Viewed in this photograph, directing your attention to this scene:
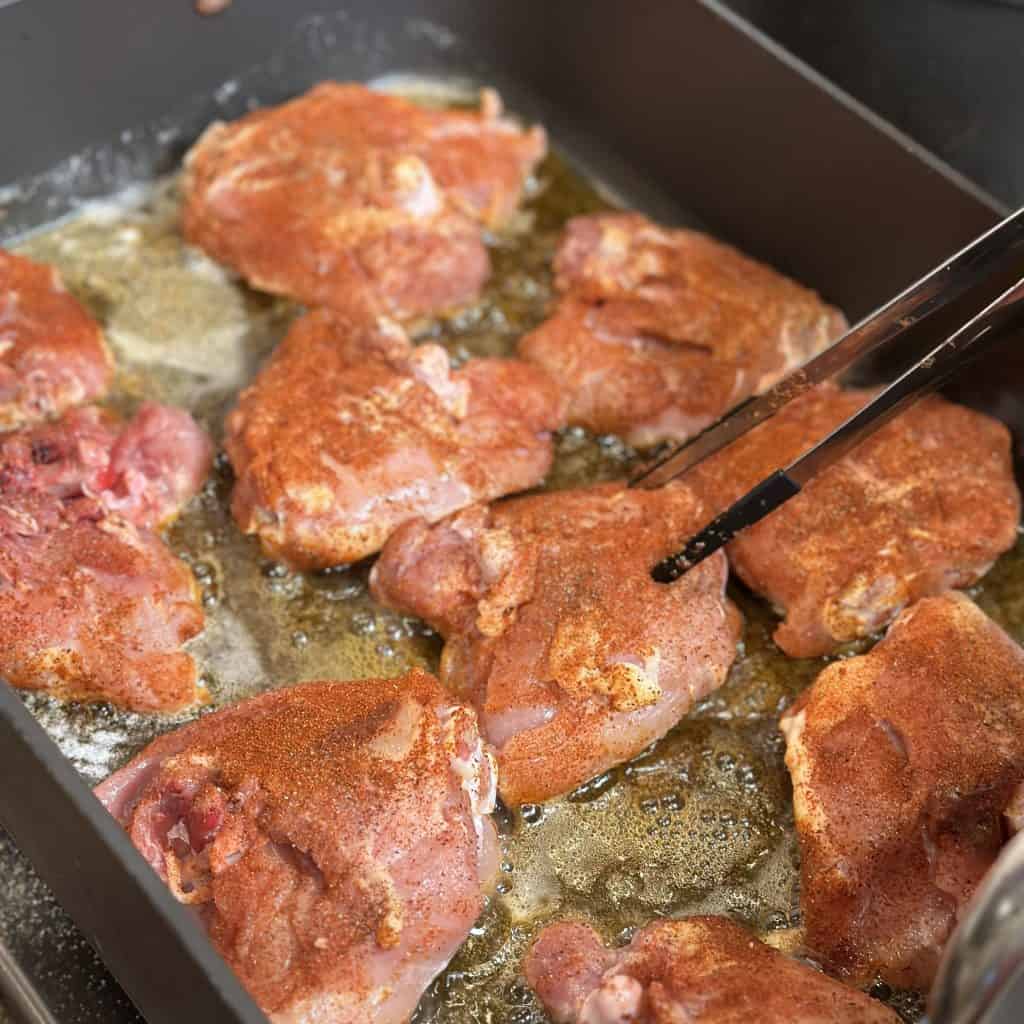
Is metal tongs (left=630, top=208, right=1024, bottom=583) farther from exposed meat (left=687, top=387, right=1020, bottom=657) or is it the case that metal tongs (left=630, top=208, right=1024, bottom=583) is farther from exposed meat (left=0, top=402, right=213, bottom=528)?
exposed meat (left=0, top=402, right=213, bottom=528)

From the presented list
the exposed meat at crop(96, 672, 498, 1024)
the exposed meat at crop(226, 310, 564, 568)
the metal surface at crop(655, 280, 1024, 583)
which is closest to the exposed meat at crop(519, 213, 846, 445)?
the exposed meat at crop(226, 310, 564, 568)

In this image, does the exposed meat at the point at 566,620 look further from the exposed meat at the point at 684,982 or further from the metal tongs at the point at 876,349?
the exposed meat at the point at 684,982

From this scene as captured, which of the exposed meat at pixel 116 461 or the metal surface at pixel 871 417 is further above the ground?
the exposed meat at pixel 116 461

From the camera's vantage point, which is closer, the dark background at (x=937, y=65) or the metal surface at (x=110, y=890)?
the metal surface at (x=110, y=890)

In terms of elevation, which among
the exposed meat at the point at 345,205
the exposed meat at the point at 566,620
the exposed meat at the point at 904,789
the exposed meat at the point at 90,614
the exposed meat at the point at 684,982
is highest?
the exposed meat at the point at 345,205

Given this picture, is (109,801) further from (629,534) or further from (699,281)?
(699,281)

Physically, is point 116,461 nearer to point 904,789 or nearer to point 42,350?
point 42,350

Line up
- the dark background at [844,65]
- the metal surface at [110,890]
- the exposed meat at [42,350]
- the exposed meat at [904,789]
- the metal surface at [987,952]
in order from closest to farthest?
the metal surface at [987,952] → the metal surface at [110,890] → the exposed meat at [904,789] → the exposed meat at [42,350] → the dark background at [844,65]

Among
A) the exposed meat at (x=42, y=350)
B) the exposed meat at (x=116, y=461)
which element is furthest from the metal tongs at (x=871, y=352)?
the exposed meat at (x=42, y=350)
